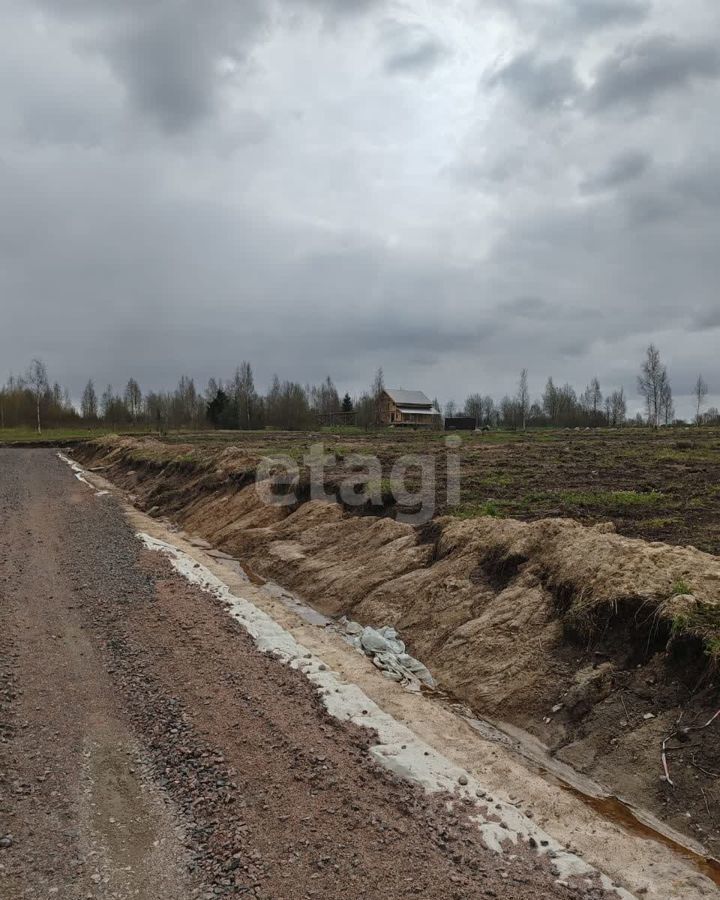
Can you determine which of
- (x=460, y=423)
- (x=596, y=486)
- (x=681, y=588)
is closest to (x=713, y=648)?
(x=681, y=588)

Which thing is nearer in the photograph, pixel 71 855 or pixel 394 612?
pixel 71 855

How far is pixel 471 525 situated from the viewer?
12.4m

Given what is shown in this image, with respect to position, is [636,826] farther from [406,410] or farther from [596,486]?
[406,410]

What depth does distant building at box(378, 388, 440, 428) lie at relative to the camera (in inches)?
3703

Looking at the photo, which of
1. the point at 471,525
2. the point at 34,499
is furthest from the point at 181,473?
the point at 471,525

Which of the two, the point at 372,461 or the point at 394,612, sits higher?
the point at 372,461

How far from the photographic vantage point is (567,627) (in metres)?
8.47

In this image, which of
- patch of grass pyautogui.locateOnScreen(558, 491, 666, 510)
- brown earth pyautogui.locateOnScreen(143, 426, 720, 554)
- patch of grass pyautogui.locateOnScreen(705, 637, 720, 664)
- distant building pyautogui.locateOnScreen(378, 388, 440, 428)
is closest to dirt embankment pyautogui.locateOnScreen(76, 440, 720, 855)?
patch of grass pyautogui.locateOnScreen(705, 637, 720, 664)

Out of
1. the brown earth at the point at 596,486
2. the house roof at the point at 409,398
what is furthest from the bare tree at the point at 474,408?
the brown earth at the point at 596,486

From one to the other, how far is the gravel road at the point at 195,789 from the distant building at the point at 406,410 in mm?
83519

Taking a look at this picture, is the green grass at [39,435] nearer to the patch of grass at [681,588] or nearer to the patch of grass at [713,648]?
the patch of grass at [681,588]

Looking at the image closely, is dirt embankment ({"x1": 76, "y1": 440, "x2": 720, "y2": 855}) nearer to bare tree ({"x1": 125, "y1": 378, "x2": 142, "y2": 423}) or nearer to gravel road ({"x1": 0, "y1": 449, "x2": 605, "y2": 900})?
gravel road ({"x1": 0, "y1": 449, "x2": 605, "y2": 900})

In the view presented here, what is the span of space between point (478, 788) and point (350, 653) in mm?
4154

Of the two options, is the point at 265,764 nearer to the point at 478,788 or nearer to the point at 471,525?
the point at 478,788
